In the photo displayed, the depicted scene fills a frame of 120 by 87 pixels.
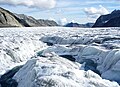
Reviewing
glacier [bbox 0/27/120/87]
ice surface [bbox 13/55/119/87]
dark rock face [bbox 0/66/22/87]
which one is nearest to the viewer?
ice surface [bbox 13/55/119/87]

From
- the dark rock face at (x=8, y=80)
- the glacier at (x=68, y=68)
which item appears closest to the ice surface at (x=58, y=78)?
the glacier at (x=68, y=68)

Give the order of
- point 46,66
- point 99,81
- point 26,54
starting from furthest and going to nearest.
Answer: point 26,54 < point 46,66 < point 99,81

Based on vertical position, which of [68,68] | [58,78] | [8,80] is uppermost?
[58,78]

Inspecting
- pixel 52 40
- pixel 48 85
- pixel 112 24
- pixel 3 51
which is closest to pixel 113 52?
pixel 48 85

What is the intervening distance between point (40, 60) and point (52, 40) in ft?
87.8

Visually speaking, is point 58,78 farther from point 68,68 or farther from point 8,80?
point 8,80

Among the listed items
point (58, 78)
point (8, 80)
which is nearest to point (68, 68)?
point (58, 78)

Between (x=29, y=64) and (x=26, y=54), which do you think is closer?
(x=29, y=64)

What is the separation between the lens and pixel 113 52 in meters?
18.6

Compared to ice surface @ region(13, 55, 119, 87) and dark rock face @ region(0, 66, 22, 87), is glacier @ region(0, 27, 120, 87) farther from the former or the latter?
dark rock face @ region(0, 66, 22, 87)

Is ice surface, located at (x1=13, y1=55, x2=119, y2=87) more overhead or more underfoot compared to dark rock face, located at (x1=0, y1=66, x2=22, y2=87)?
more overhead

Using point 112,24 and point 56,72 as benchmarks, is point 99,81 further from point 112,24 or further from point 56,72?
point 112,24

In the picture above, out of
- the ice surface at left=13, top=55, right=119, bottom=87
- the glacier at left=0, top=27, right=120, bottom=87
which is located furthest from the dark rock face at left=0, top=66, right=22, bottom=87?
the ice surface at left=13, top=55, right=119, bottom=87

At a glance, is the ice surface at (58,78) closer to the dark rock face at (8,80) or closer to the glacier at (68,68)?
the glacier at (68,68)
